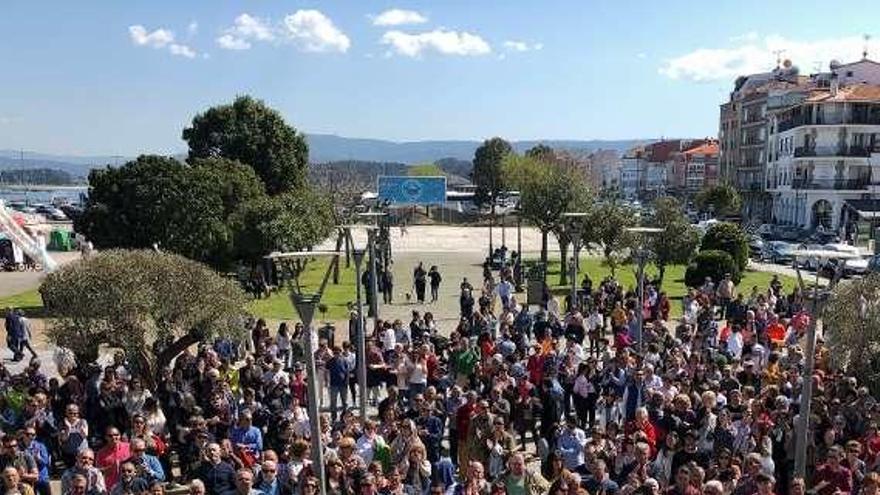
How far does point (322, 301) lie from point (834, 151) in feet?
184

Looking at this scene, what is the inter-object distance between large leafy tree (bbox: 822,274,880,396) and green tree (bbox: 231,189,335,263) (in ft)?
70.0

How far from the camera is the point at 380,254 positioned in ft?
121

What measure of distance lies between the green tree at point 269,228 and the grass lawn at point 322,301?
5.89 ft

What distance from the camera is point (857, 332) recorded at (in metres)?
15.1

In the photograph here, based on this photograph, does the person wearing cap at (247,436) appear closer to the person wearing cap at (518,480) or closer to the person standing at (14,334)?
the person wearing cap at (518,480)

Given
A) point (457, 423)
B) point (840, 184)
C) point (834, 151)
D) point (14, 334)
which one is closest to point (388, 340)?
point (457, 423)

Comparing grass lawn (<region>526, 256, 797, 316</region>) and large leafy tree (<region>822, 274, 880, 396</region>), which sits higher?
large leafy tree (<region>822, 274, 880, 396</region>)

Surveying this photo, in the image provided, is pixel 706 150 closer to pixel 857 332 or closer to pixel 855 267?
pixel 855 267

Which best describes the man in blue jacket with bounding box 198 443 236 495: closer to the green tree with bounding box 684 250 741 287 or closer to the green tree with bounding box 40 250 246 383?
the green tree with bounding box 40 250 246 383

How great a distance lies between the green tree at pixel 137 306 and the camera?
1409 centimetres

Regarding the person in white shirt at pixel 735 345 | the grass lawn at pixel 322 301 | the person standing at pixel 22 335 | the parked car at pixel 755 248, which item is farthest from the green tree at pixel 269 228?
the parked car at pixel 755 248

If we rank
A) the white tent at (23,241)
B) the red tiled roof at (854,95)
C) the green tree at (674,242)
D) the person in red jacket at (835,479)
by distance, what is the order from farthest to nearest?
1. the red tiled roof at (854,95)
2. the white tent at (23,241)
3. the green tree at (674,242)
4. the person in red jacket at (835,479)

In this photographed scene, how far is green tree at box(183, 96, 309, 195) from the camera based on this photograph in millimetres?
43812

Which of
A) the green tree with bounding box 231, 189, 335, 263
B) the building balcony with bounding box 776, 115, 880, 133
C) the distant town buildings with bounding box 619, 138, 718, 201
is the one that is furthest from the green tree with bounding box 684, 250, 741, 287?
the distant town buildings with bounding box 619, 138, 718, 201
